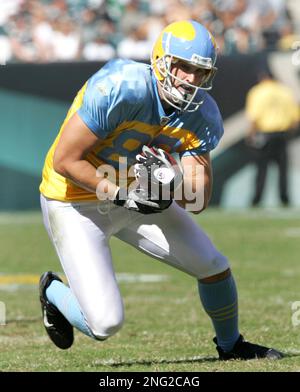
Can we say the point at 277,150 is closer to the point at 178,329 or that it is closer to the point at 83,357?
the point at 178,329

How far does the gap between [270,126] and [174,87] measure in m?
8.90

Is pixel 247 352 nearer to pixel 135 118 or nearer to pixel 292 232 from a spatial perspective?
pixel 135 118

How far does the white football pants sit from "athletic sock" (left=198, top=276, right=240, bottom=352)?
0.08m

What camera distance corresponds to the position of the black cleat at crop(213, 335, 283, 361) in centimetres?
477

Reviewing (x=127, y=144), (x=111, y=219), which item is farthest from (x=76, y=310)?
(x=127, y=144)

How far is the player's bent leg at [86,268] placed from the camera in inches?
175

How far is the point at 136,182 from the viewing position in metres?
4.52

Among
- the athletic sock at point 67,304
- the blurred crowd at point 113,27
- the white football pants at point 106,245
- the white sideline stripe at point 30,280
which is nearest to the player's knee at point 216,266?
the white football pants at point 106,245

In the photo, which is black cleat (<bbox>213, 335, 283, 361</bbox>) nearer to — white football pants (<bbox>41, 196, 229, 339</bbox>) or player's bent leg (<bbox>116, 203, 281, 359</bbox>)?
player's bent leg (<bbox>116, 203, 281, 359</bbox>)

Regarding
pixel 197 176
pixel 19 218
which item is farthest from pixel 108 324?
pixel 19 218

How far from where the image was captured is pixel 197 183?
4.62 m

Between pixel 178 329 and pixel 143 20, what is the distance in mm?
8653

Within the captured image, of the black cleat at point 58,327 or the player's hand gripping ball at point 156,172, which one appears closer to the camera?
the player's hand gripping ball at point 156,172

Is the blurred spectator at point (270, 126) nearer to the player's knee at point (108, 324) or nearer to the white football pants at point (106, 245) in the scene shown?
the white football pants at point (106, 245)
